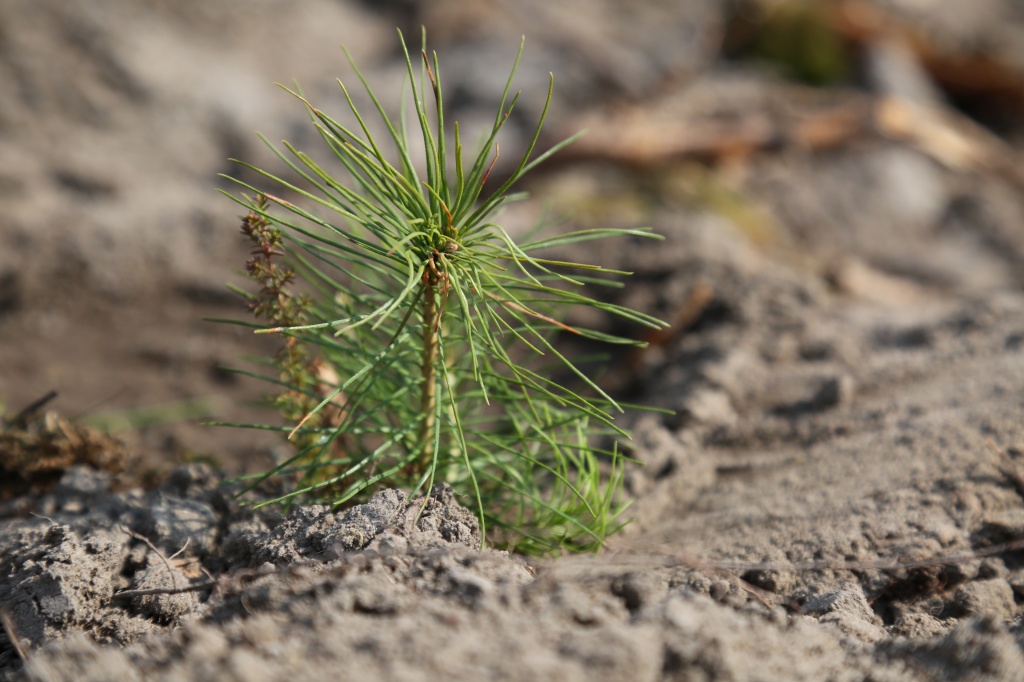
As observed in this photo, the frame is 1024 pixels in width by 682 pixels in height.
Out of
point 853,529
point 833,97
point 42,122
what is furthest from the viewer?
point 833,97

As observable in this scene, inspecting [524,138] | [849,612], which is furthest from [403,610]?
[524,138]

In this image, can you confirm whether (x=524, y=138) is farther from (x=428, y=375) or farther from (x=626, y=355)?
(x=428, y=375)

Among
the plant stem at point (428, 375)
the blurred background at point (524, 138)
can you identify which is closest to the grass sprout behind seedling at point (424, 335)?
the plant stem at point (428, 375)

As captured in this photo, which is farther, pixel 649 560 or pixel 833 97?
pixel 833 97

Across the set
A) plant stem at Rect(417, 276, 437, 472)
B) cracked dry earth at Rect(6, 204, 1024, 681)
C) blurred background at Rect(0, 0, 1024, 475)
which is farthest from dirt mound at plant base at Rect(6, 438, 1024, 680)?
blurred background at Rect(0, 0, 1024, 475)

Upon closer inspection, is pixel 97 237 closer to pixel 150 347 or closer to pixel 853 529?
pixel 150 347

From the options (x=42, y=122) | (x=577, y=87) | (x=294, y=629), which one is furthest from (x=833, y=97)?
(x=294, y=629)

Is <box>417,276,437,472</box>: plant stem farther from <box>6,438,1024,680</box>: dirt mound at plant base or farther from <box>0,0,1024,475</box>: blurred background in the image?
<box>0,0,1024,475</box>: blurred background
